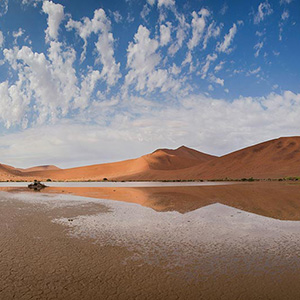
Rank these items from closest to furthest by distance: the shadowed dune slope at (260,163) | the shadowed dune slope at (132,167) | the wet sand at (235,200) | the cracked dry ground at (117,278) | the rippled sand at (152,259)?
the cracked dry ground at (117,278)
the rippled sand at (152,259)
the wet sand at (235,200)
the shadowed dune slope at (260,163)
the shadowed dune slope at (132,167)

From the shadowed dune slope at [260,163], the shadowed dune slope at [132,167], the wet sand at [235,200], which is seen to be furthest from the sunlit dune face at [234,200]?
the shadowed dune slope at [132,167]

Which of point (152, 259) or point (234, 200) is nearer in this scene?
point (152, 259)

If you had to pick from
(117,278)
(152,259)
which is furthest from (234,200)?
(117,278)

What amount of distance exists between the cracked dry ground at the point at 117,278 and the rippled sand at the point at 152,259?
13 millimetres

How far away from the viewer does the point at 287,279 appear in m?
3.72

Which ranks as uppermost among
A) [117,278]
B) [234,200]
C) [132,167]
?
[132,167]

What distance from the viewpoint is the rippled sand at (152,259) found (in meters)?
3.44

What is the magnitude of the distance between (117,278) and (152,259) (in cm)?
96

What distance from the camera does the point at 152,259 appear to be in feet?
15.2

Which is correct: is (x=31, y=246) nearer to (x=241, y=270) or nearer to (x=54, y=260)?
(x=54, y=260)

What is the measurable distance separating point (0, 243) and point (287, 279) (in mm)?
5822

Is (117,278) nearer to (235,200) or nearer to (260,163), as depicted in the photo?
(235,200)

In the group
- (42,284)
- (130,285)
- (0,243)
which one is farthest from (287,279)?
(0,243)

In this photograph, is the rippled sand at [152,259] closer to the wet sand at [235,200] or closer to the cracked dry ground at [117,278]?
the cracked dry ground at [117,278]
